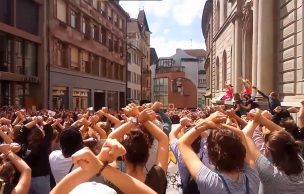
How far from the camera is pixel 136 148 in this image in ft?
10.4

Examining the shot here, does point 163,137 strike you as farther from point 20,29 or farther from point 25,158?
point 20,29

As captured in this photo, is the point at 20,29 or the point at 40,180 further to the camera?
the point at 20,29

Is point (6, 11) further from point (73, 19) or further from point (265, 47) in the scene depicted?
point (265, 47)

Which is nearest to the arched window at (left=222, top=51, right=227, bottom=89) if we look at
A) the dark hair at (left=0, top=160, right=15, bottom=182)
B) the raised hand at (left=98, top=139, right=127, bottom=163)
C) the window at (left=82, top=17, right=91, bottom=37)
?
the window at (left=82, top=17, right=91, bottom=37)

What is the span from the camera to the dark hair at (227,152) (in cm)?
303

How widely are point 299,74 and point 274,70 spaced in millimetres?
3015

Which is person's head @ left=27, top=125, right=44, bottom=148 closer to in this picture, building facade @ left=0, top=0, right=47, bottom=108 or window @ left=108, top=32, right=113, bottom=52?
building facade @ left=0, top=0, right=47, bottom=108

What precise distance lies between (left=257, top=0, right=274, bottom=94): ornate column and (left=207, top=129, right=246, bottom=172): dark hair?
47.2ft

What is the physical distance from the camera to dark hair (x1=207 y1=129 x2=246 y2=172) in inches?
119

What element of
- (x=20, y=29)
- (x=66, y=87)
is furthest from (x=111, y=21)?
(x=20, y=29)

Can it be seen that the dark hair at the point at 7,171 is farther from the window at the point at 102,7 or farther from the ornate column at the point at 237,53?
the window at the point at 102,7

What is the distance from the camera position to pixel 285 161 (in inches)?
137

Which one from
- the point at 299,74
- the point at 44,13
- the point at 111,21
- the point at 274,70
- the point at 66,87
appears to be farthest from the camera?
the point at 111,21

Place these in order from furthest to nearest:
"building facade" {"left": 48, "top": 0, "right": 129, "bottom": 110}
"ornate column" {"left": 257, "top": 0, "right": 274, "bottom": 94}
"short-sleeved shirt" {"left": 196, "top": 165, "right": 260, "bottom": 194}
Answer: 1. "building facade" {"left": 48, "top": 0, "right": 129, "bottom": 110}
2. "ornate column" {"left": 257, "top": 0, "right": 274, "bottom": 94}
3. "short-sleeved shirt" {"left": 196, "top": 165, "right": 260, "bottom": 194}
